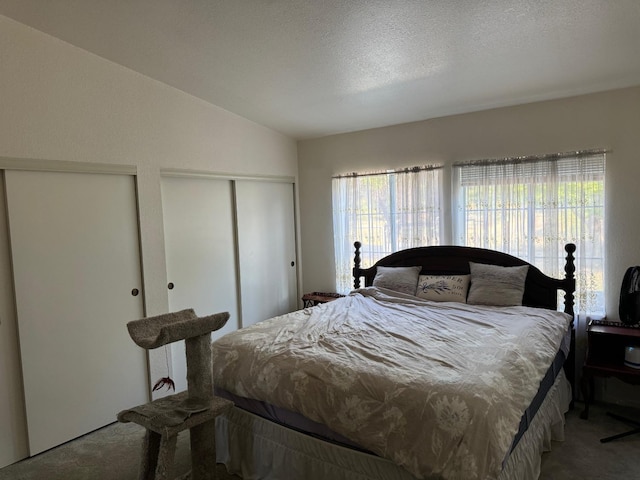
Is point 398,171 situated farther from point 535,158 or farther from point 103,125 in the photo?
point 103,125

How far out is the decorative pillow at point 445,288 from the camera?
11.4 ft

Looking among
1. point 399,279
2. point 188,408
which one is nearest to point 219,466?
point 188,408

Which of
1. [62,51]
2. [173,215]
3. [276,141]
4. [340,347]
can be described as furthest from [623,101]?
[62,51]

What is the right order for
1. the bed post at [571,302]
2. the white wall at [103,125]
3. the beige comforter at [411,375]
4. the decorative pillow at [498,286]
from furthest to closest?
1. the decorative pillow at [498,286]
2. the bed post at [571,302]
3. the white wall at [103,125]
4. the beige comforter at [411,375]

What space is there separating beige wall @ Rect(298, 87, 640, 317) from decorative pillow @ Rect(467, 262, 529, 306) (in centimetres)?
62

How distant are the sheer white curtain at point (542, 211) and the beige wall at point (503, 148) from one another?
0.09 metres

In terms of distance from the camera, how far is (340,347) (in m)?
2.38

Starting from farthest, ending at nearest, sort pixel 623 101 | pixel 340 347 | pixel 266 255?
pixel 266 255, pixel 623 101, pixel 340 347

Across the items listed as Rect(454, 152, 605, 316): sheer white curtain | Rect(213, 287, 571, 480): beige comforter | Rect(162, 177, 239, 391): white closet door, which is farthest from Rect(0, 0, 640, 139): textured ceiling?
Rect(213, 287, 571, 480): beige comforter

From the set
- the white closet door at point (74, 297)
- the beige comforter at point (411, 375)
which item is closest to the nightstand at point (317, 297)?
the beige comforter at point (411, 375)

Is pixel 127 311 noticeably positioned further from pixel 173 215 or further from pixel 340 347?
pixel 340 347

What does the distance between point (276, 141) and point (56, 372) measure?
300 cm

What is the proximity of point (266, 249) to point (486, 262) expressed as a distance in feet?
7.34

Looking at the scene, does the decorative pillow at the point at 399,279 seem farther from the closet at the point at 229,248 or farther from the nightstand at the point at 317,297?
the closet at the point at 229,248
